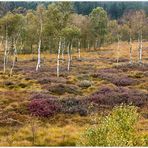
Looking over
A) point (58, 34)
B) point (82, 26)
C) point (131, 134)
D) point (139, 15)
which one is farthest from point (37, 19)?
point (131, 134)

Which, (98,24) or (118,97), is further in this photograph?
(98,24)

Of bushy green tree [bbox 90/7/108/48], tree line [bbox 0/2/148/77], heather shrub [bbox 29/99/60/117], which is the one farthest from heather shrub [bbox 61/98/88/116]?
bushy green tree [bbox 90/7/108/48]

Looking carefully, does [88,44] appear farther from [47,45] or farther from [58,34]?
[58,34]

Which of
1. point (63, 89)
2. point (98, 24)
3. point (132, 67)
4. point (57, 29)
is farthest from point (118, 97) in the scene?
point (98, 24)

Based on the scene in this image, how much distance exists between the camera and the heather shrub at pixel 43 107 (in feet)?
125

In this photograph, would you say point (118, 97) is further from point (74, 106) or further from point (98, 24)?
point (98, 24)

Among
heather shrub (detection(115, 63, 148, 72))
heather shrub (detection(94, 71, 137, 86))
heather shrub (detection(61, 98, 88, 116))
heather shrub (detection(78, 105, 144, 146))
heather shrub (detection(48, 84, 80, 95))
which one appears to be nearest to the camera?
heather shrub (detection(78, 105, 144, 146))

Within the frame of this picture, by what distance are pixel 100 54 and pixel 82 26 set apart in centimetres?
1139

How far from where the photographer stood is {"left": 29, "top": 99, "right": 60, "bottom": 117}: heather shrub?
38.1 meters

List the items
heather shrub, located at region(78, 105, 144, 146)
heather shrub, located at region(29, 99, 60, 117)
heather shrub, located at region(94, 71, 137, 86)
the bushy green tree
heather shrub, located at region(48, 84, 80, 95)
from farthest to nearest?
the bushy green tree, heather shrub, located at region(94, 71, 137, 86), heather shrub, located at region(48, 84, 80, 95), heather shrub, located at region(29, 99, 60, 117), heather shrub, located at region(78, 105, 144, 146)

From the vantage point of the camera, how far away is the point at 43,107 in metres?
39.6

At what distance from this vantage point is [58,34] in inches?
2795

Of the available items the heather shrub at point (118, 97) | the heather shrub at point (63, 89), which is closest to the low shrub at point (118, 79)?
the heather shrub at point (118, 97)

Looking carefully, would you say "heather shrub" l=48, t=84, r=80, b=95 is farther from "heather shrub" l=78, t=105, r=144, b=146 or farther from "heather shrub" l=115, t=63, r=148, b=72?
"heather shrub" l=115, t=63, r=148, b=72
